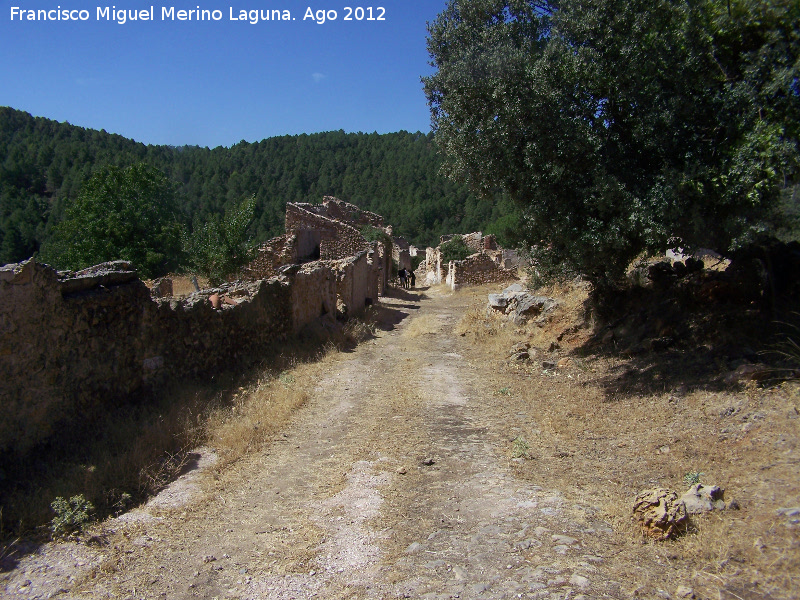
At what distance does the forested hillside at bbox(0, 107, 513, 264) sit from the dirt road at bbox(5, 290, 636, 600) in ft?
178

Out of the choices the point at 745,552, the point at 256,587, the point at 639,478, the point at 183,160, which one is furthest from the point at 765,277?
the point at 183,160

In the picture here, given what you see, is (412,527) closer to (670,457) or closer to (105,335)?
(670,457)

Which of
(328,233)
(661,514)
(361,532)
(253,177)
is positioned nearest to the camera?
(661,514)

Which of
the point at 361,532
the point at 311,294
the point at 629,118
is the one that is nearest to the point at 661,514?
the point at 361,532

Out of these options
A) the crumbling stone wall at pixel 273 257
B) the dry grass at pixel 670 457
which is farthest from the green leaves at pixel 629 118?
the crumbling stone wall at pixel 273 257

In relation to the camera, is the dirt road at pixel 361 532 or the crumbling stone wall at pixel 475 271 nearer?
the dirt road at pixel 361 532

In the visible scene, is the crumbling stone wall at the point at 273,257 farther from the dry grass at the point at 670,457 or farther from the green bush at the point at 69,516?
the green bush at the point at 69,516

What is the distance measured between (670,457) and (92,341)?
263 inches

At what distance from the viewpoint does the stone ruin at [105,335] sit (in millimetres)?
5973

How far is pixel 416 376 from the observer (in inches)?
410

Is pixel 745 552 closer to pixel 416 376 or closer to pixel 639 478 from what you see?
pixel 639 478

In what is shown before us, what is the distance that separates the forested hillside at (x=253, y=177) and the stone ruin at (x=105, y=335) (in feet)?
165

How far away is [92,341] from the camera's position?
6.98 metres

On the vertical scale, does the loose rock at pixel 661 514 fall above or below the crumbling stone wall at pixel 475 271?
below
